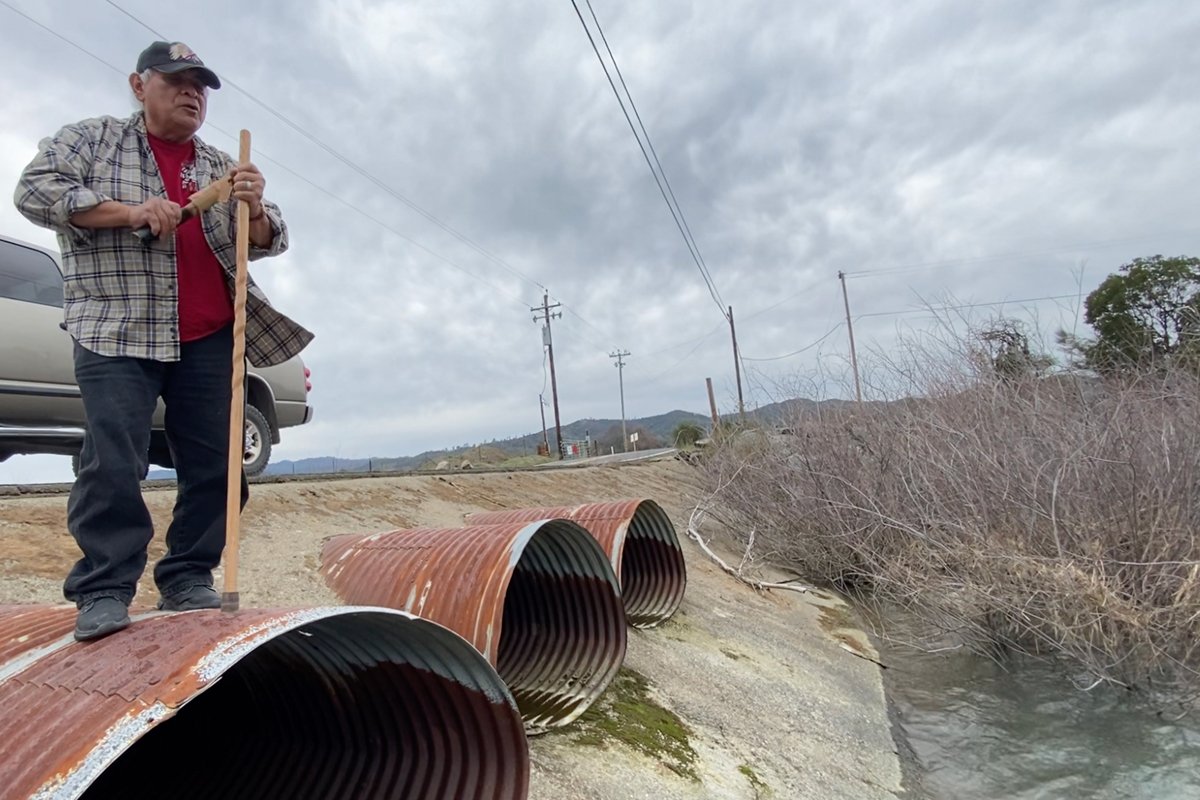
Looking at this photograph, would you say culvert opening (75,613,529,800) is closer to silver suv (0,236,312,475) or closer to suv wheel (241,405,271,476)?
silver suv (0,236,312,475)

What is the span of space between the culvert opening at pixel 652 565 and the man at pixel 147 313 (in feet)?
14.9

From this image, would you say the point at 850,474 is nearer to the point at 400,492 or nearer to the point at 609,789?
the point at 400,492

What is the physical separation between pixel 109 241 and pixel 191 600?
45.4 inches

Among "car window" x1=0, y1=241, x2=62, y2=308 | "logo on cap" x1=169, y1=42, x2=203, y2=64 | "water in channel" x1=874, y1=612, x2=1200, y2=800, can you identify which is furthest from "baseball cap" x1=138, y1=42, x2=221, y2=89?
"water in channel" x1=874, y1=612, x2=1200, y2=800

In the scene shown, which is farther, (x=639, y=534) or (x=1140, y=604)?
(x=639, y=534)

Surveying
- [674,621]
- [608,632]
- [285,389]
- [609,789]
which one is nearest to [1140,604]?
[674,621]

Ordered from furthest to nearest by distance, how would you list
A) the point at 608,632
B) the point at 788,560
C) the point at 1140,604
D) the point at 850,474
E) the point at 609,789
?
1. the point at 788,560
2. the point at 850,474
3. the point at 1140,604
4. the point at 608,632
5. the point at 609,789

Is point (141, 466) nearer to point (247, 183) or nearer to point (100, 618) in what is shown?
point (100, 618)

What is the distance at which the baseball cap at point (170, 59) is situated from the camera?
250cm

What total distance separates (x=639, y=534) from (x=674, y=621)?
98 cm

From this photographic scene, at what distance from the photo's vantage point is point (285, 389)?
283 inches

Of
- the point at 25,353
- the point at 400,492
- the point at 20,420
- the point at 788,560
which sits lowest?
the point at 788,560

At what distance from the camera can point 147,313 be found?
2482 mm

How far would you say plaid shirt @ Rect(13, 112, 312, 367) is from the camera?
2.34m
